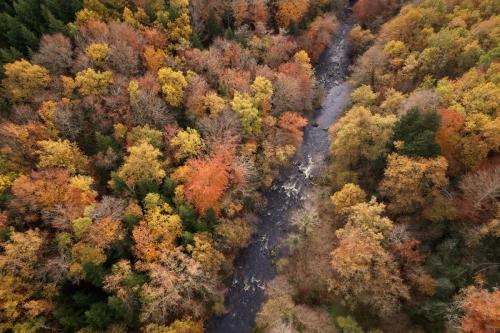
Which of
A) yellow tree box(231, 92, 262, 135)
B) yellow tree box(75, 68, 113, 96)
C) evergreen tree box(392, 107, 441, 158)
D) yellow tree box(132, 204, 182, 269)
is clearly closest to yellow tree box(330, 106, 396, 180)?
evergreen tree box(392, 107, 441, 158)

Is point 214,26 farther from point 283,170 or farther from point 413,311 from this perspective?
point 413,311

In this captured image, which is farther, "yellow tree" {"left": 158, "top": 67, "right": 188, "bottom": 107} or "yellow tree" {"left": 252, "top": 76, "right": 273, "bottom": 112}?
"yellow tree" {"left": 252, "top": 76, "right": 273, "bottom": 112}

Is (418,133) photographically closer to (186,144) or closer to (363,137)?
(363,137)

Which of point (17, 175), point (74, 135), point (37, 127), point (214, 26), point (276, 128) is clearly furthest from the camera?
point (214, 26)

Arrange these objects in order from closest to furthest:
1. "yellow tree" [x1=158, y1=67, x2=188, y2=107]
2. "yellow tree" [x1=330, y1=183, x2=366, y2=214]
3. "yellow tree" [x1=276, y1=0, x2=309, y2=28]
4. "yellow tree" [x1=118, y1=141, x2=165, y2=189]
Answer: "yellow tree" [x1=118, y1=141, x2=165, y2=189] → "yellow tree" [x1=330, y1=183, x2=366, y2=214] → "yellow tree" [x1=158, y1=67, x2=188, y2=107] → "yellow tree" [x1=276, y1=0, x2=309, y2=28]

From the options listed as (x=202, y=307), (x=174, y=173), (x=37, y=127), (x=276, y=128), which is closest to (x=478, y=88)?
(x=276, y=128)

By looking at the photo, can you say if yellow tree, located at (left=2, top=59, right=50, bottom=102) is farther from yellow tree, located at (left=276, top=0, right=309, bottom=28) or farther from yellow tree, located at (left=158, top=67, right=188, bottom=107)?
yellow tree, located at (left=276, top=0, right=309, bottom=28)
